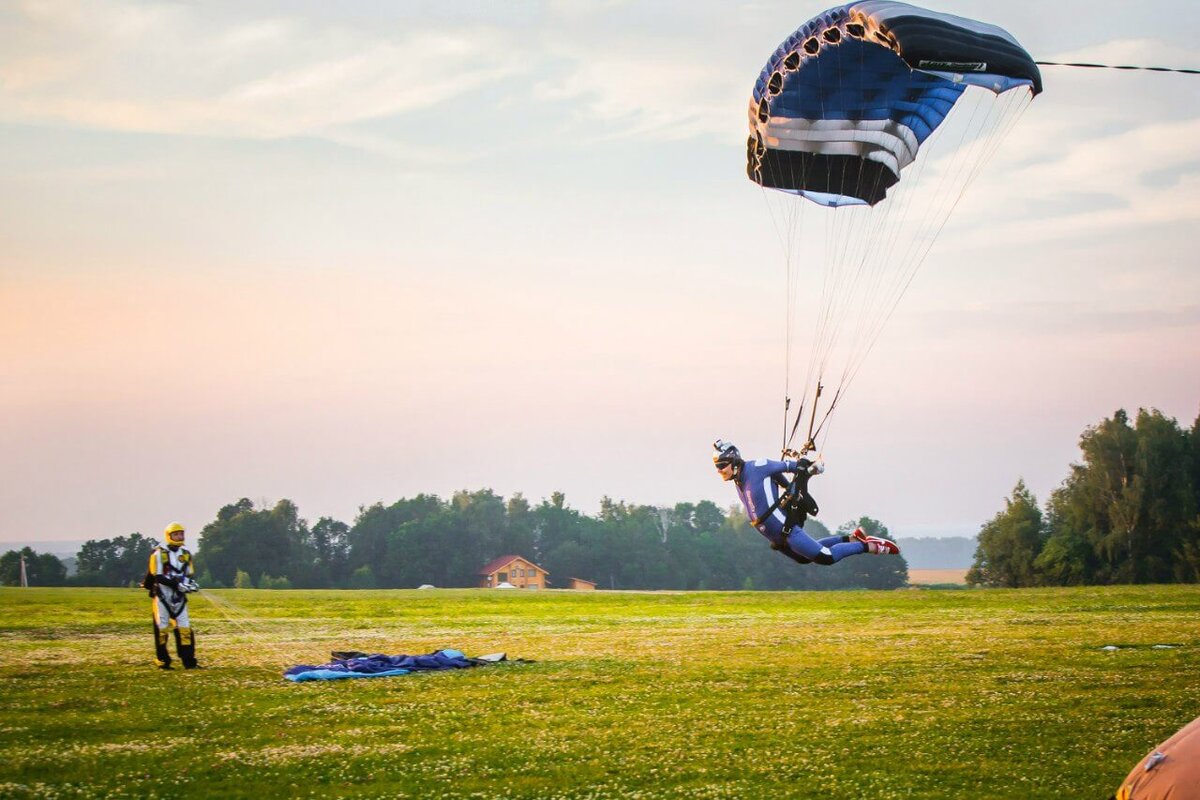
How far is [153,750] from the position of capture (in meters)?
13.7

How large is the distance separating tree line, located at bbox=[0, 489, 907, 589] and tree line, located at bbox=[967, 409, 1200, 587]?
168 feet

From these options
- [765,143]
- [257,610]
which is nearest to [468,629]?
[257,610]

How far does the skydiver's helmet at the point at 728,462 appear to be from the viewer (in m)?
18.8

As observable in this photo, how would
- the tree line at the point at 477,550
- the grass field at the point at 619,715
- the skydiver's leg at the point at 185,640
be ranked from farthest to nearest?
the tree line at the point at 477,550
the skydiver's leg at the point at 185,640
the grass field at the point at 619,715

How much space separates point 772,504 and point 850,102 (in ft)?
24.7

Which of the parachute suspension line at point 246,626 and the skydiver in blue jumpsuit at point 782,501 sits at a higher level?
the skydiver in blue jumpsuit at point 782,501

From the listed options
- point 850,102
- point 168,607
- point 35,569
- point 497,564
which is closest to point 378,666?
point 168,607

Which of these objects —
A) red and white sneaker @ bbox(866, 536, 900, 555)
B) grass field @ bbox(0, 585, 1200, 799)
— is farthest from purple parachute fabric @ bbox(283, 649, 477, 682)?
red and white sneaker @ bbox(866, 536, 900, 555)

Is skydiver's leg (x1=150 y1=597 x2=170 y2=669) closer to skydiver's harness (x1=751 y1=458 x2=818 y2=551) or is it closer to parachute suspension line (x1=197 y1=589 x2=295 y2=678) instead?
parachute suspension line (x1=197 y1=589 x2=295 y2=678)

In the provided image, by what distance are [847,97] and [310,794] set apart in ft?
48.5

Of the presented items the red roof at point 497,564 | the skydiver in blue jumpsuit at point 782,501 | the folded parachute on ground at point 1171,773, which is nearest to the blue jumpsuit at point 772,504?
the skydiver in blue jumpsuit at point 782,501

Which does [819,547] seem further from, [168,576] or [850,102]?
[168,576]

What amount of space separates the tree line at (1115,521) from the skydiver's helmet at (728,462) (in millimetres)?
68660

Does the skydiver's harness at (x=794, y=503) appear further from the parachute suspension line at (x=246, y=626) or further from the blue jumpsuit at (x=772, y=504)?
the parachute suspension line at (x=246, y=626)
